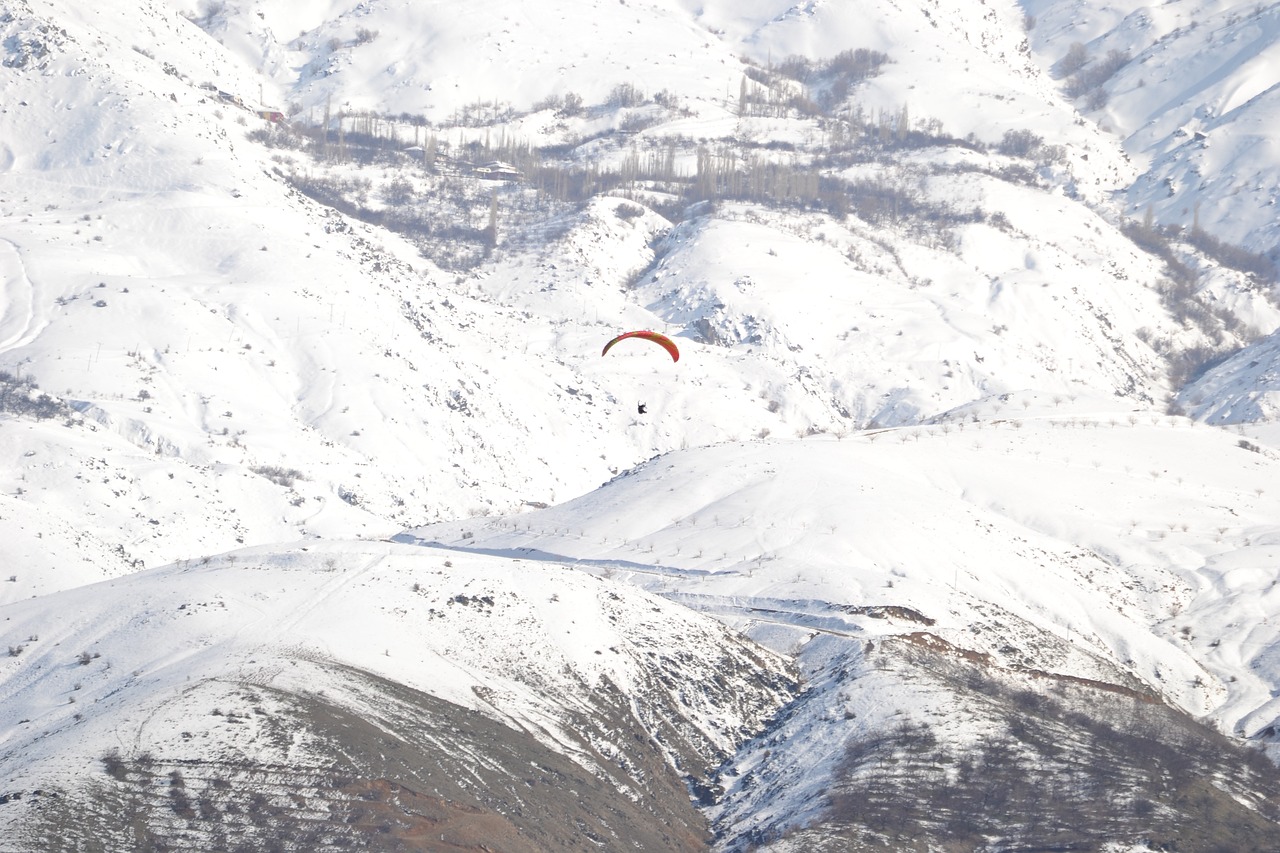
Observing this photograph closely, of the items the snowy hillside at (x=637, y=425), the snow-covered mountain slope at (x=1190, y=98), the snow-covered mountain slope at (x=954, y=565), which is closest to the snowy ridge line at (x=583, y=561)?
the snow-covered mountain slope at (x=954, y=565)

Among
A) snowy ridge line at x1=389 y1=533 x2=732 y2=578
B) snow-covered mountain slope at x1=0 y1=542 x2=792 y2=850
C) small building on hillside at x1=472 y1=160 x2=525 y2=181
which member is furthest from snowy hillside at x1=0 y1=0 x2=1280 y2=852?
small building on hillside at x1=472 y1=160 x2=525 y2=181

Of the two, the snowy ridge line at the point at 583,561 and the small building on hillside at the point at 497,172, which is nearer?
the snowy ridge line at the point at 583,561

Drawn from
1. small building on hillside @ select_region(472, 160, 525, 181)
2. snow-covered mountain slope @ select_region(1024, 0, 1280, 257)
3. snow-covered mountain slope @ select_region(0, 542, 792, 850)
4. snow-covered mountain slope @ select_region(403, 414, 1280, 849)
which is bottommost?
snow-covered mountain slope @ select_region(0, 542, 792, 850)

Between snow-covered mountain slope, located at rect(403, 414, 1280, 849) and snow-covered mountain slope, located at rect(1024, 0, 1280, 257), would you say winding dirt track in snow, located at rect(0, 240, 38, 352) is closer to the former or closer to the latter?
snow-covered mountain slope, located at rect(403, 414, 1280, 849)

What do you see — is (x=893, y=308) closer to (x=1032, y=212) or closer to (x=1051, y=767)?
(x=1032, y=212)

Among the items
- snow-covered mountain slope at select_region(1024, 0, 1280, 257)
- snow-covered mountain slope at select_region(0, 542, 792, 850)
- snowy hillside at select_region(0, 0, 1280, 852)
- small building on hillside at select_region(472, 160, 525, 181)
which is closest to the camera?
snow-covered mountain slope at select_region(0, 542, 792, 850)

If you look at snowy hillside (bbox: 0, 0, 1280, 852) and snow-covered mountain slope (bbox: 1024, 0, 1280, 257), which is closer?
snowy hillside (bbox: 0, 0, 1280, 852)

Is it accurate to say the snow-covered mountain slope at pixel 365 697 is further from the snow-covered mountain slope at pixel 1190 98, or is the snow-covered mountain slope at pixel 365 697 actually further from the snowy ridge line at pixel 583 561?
the snow-covered mountain slope at pixel 1190 98
